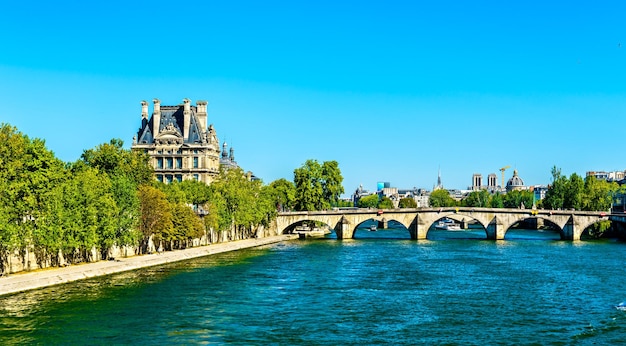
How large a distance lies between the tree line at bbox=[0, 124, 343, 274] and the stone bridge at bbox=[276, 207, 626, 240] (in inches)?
386

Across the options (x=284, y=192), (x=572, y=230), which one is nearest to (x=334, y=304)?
(x=572, y=230)

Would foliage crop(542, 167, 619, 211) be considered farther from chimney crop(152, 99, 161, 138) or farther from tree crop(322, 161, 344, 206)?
chimney crop(152, 99, 161, 138)

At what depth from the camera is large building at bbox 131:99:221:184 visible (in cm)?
10475

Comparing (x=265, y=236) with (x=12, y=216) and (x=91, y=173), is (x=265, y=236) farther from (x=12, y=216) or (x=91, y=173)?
(x=12, y=216)

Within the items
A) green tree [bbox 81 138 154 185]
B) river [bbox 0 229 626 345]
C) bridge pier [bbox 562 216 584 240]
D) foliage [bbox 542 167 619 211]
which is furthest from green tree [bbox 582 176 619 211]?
green tree [bbox 81 138 154 185]

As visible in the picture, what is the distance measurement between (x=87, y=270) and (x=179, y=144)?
176ft

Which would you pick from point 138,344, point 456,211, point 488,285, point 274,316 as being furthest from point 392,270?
point 456,211

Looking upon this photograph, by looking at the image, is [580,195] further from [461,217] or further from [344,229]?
[344,229]

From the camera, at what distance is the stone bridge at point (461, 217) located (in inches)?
3944

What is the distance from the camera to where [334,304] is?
43250 millimetres

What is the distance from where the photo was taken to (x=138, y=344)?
32625 mm

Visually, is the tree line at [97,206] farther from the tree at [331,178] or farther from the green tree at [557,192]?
the green tree at [557,192]

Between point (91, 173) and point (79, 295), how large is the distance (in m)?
21.1

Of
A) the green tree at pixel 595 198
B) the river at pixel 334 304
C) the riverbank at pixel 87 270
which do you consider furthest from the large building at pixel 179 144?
the green tree at pixel 595 198
